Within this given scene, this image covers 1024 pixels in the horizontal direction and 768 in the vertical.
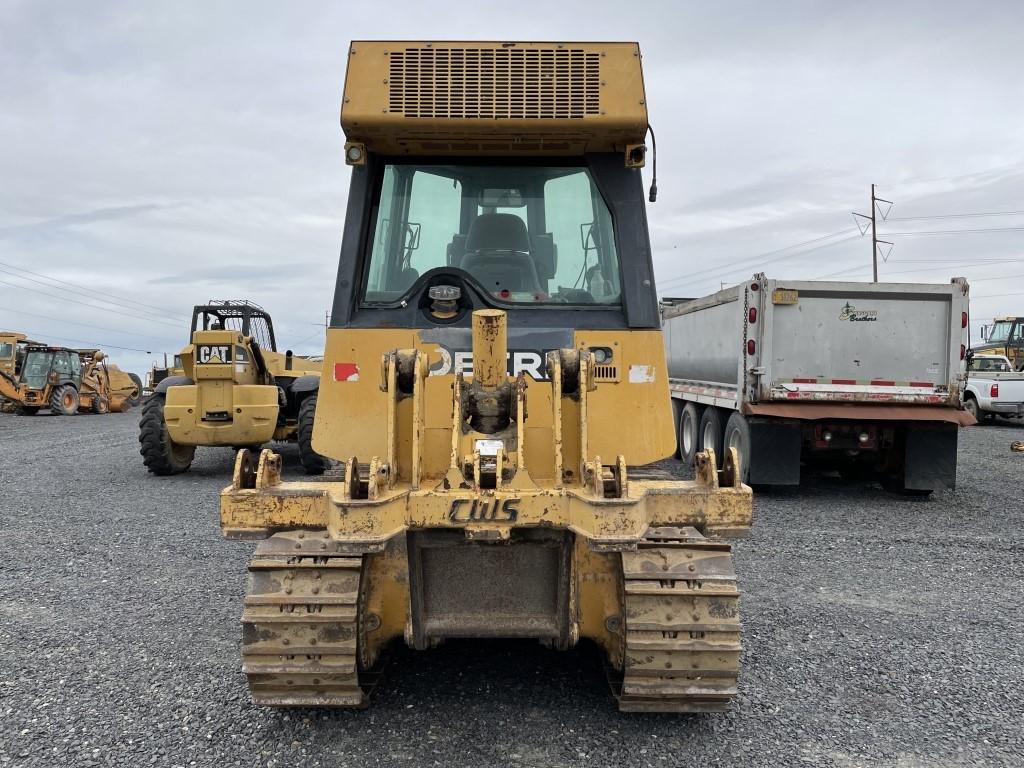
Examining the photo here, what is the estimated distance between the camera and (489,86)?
3.48 metres

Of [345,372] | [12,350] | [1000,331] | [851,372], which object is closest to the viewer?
[345,372]

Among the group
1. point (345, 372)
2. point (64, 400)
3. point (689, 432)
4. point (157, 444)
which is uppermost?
point (345, 372)

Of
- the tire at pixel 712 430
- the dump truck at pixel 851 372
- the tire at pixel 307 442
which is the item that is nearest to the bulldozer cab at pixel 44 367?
the tire at pixel 307 442

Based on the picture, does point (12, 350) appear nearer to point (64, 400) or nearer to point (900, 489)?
point (64, 400)

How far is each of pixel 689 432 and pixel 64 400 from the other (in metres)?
21.9

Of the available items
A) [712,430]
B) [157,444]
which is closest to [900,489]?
[712,430]

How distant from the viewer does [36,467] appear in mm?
11680

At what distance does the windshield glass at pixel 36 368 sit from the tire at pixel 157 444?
1751cm

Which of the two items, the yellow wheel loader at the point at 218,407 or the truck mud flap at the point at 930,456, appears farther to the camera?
the yellow wheel loader at the point at 218,407

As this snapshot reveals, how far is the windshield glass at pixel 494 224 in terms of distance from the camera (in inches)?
151

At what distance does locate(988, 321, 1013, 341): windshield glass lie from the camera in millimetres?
23484

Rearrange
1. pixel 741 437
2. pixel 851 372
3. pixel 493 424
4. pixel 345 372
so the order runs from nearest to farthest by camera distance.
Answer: pixel 493 424 → pixel 345 372 → pixel 851 372 → pixel 741 437

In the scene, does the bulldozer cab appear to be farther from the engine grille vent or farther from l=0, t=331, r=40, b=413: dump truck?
the engine grille vent

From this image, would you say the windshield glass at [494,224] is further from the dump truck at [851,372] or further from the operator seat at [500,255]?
the dump truck at [851,372]
